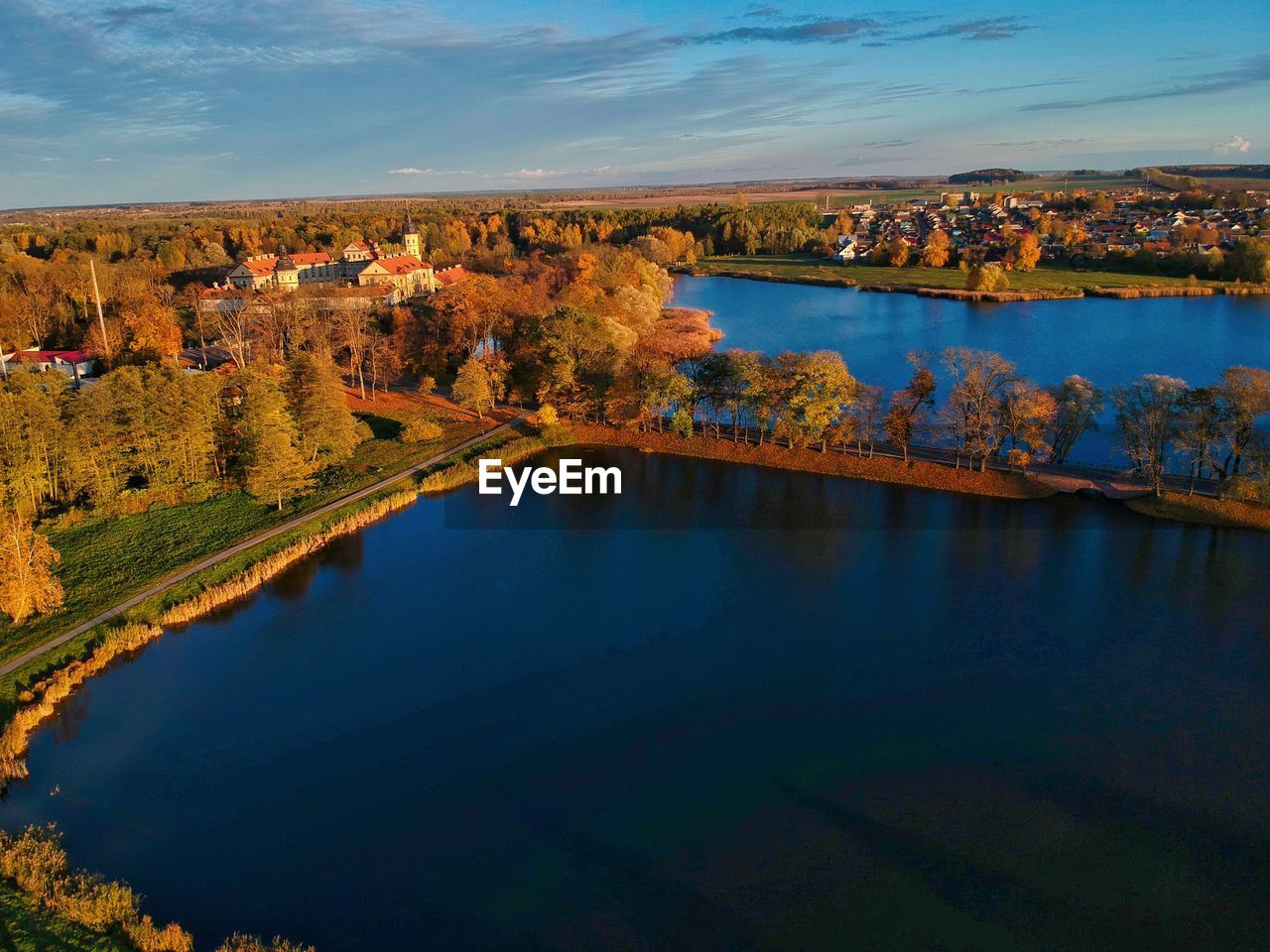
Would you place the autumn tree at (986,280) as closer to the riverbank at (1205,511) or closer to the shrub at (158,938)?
the riverbank at (1205,511)

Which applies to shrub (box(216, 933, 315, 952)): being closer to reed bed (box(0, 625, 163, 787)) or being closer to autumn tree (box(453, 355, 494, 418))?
reed bed (box(0, 625, 163, 787))

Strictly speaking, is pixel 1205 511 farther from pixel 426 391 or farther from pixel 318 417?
pixel 426 391

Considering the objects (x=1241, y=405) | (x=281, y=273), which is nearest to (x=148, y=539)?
(x=1241, y=405)

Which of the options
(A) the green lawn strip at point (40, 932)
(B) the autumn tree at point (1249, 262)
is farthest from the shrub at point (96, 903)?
(B) the autumn tree at point (1249, 262)

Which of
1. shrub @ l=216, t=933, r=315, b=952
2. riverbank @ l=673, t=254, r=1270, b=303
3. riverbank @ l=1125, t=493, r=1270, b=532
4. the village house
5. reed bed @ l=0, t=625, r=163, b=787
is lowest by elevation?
shrub @ l=216, t=933, r=315, b=952

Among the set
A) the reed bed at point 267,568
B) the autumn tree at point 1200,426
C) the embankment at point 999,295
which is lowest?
the reed bed at point 267,568

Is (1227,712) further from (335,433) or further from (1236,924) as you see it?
(335,433)

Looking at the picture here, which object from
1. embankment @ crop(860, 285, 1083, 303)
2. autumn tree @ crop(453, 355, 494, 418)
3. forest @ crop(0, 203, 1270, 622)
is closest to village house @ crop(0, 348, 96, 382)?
forest @ crop(0, 203, 1270, 622)
